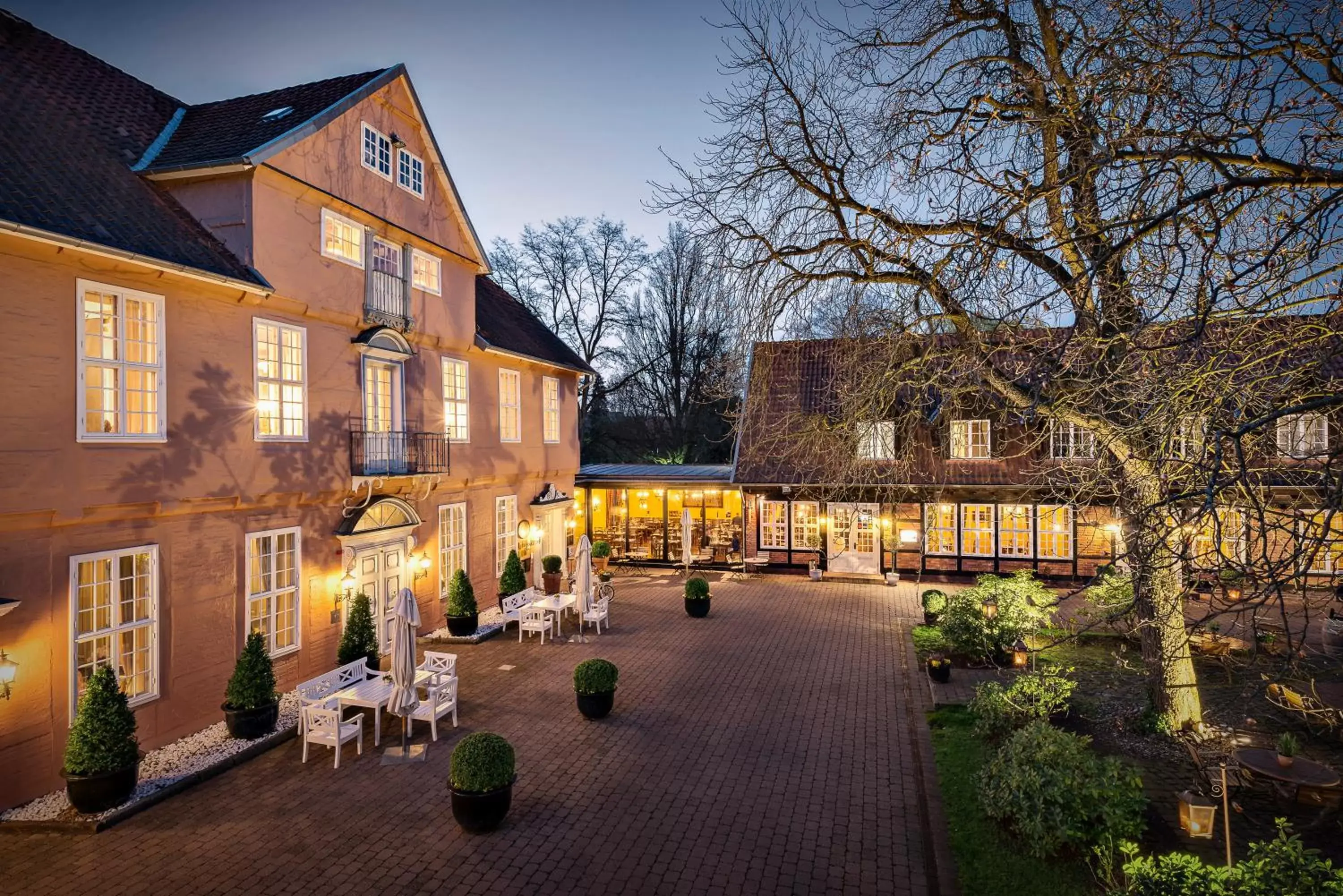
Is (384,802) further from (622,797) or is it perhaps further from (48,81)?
(48,81)

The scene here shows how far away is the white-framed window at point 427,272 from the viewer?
15.9 m

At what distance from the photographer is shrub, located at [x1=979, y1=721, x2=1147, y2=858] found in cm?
741

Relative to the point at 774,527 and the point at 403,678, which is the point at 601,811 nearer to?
the point at 403,678

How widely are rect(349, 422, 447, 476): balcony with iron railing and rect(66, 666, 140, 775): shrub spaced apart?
560cm

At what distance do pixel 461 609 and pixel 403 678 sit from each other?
6.00 metres

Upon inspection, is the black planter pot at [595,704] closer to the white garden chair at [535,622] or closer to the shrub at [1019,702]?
the white garden chair at [535,622]

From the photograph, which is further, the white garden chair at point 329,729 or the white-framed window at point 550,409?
the white-framed window at point 550,409

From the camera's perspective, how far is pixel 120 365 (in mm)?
9680

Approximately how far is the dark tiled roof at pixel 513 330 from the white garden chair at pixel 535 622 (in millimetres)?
6778

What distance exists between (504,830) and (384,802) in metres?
1.79

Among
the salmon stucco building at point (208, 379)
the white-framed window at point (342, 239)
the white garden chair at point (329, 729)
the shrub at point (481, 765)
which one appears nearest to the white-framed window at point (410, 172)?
the salmon stucco building at point (208, 379)

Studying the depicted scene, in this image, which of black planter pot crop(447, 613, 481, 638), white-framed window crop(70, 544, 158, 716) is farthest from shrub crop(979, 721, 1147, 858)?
black planter pot crop(447, 613, 481, 638)

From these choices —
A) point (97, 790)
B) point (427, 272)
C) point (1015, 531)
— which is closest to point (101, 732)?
point (97, 790)

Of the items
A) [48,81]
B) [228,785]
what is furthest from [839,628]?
[48,81]
